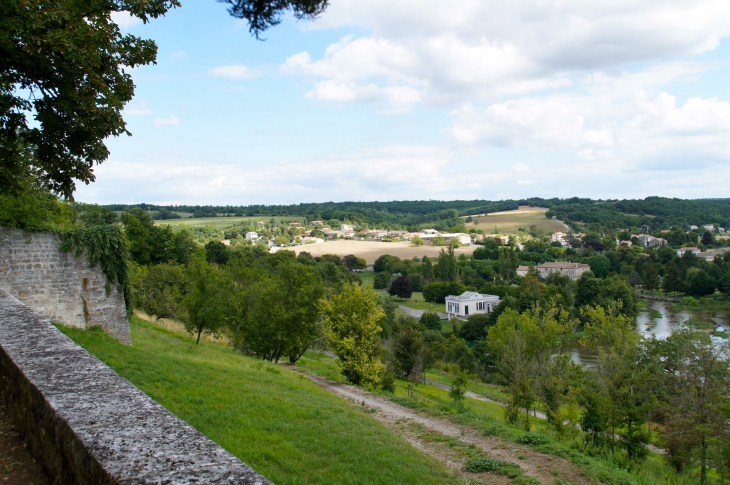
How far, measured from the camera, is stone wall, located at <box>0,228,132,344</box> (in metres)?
12.1

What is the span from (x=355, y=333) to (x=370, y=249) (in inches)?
3742

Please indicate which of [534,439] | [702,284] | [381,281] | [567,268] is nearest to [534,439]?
[534,439]

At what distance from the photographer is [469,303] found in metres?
73.9

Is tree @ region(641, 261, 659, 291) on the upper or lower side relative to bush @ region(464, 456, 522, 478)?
lower

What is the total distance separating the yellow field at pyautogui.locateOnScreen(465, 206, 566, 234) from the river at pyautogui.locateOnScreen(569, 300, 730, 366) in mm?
77171

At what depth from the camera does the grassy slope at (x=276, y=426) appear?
272 inches

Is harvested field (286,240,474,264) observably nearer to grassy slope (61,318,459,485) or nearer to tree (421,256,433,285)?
tree (421,256,433,285)

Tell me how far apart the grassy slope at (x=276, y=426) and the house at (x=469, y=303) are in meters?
62.8

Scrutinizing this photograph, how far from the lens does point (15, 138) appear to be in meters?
7.90

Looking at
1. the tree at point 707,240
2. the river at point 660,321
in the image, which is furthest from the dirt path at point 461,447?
the tree at point 707,240

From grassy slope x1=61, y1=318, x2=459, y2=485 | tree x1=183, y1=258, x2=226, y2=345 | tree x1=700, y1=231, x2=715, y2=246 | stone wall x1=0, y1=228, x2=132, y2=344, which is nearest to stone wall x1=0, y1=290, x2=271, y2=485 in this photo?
grassy slope x1=61, y1=318, x2=459, y2=485

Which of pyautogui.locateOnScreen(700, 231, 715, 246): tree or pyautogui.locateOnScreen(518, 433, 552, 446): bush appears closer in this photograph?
pyautogui.locateOnScreen(518, 433, 552, 446): bush

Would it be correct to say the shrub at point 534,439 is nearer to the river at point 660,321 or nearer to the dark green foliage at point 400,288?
the river at point 660,321

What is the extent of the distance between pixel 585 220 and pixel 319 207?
94606 mm
